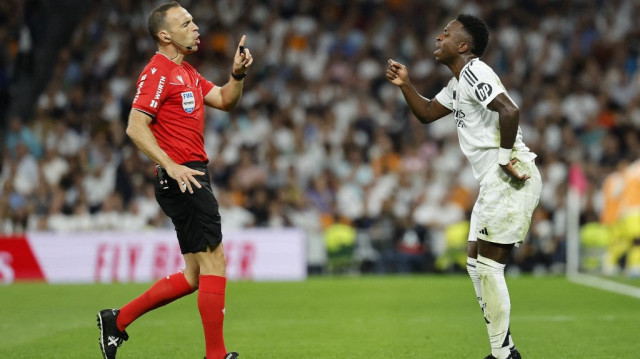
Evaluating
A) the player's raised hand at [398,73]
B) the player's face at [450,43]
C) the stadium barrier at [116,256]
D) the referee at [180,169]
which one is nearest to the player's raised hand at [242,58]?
the referee at [180,169]

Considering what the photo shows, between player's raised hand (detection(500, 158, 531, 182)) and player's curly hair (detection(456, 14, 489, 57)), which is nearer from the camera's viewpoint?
player's raised hand (detection(500, 158, 531, 182))

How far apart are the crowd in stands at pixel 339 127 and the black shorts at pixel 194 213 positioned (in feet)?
34.5

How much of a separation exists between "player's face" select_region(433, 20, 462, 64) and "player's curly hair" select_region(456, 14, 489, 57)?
5cm

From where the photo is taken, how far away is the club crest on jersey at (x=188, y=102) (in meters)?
6.66

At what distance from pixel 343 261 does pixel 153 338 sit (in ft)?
28.4

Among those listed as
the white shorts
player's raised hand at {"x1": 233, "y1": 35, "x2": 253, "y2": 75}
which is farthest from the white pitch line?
player's raised hand at {"x1": 233, "y1": 35, "x2": 253, "y2": 75}

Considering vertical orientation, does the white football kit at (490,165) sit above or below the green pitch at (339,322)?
above

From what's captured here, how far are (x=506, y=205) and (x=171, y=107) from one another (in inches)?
93.2

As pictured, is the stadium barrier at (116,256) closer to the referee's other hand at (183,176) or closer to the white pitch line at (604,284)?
the white pitch line at (604,284)

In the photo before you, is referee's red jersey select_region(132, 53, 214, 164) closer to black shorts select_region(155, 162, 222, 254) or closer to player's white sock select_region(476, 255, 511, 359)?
black shorts select_region(155, 162, 222, 254)

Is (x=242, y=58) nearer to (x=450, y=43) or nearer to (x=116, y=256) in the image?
(x=450, y=43)

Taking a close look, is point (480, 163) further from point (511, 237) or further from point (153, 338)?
point (153, 338)

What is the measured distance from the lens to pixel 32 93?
2100 centimetres

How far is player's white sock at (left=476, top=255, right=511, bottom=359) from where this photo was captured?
6555mm
